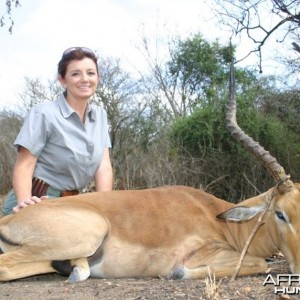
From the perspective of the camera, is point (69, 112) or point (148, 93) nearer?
point (69, 112)

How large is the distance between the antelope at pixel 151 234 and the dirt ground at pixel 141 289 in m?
0.13

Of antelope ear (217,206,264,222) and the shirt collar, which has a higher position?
the shirt collar

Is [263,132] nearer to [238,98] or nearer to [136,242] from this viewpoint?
[238,98]

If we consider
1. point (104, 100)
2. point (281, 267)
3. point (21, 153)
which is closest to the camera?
point (281, 267)

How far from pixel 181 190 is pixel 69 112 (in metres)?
1.30

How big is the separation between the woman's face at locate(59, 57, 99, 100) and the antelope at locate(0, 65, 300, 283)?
1.04 metres

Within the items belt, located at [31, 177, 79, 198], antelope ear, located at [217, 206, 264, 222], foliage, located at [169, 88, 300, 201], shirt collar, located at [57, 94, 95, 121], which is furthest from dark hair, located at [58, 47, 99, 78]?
foliage, located at [169, 88, 300, 201]

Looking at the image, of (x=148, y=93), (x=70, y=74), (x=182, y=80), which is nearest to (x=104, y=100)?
(x=148, y=93)

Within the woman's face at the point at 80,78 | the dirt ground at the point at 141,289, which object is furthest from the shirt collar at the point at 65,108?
the dirt ground at the point at 141,289

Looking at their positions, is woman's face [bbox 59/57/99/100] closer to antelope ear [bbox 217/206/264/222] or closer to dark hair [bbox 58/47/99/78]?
dark hair [bbox 58/47/99/78]

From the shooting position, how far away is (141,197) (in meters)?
5.20

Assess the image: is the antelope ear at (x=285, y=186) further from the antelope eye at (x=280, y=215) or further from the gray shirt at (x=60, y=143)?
the gray shirt at (x=60, y=143)

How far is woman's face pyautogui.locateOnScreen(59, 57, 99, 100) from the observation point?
555 cm

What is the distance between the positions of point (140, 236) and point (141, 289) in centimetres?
69
